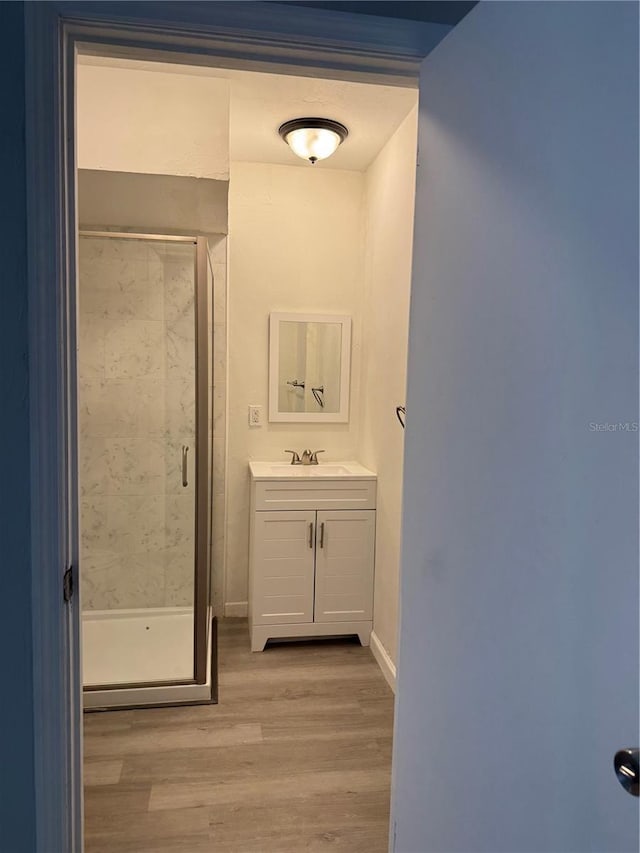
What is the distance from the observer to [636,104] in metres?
0.67

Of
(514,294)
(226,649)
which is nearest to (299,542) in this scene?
(226,649)

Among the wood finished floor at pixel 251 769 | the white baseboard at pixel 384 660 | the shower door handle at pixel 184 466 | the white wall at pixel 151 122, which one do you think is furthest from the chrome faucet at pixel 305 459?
the white wall at pixel 151 122

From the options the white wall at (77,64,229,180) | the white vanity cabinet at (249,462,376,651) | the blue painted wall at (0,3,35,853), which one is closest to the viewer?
the blue painted wall at (0,3,35,853)

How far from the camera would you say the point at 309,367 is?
10.8ft

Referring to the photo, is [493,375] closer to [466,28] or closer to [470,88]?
[470,88]

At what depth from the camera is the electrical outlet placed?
3271 mm

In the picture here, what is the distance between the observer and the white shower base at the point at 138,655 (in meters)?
2.33

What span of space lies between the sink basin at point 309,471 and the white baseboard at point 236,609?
33.5 inches

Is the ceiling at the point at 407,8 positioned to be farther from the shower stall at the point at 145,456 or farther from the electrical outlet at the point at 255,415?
the electrical outlet at the point at 255,415

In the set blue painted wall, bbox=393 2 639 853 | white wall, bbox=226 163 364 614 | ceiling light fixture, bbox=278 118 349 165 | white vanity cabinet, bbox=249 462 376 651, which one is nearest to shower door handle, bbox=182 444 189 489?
white vanity cabinet, bbox=249 462 376 651

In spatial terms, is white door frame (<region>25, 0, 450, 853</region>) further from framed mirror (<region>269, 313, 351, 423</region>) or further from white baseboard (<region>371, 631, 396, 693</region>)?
framed mirror (<region>269, 313, 351, 423</region>)

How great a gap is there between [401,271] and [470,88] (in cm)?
156

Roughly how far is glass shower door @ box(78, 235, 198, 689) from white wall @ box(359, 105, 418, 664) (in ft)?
3.04

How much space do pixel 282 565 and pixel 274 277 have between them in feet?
5.37
